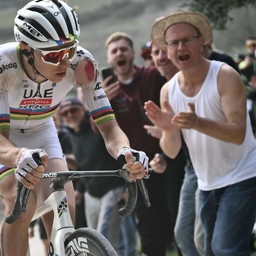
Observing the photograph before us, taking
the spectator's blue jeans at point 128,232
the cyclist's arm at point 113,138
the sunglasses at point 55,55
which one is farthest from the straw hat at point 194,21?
the spectator's blue jeans at point 128,232

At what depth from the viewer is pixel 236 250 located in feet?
18.4

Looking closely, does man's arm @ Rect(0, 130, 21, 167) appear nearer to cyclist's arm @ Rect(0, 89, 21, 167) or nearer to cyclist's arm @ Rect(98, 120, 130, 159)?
cyclist's arm @ Rect(0, 89, 21, 167)

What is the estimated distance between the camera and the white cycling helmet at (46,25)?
4.58 meters

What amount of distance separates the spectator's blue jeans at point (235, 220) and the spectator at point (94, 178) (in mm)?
2151

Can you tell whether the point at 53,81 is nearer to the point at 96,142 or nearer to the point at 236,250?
the point at 236,250

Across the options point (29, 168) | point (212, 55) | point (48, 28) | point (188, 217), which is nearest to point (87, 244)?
point (29, 168)

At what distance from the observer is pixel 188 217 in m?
6.54

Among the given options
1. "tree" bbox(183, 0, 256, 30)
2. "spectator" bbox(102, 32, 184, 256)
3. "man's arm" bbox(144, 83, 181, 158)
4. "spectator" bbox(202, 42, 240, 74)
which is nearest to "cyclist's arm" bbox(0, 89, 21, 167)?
"man's arm" bbox(144, 83, 181, 158)

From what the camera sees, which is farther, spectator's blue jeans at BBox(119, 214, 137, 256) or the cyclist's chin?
spectator's blue jeans at BBox(119, 214, 137, 256)

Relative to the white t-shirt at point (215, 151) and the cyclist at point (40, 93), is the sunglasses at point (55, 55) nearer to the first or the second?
the cyclist at point (40, 93)

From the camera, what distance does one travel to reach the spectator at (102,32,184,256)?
7254 millimetres

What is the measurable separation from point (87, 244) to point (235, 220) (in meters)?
Answer: 1.65

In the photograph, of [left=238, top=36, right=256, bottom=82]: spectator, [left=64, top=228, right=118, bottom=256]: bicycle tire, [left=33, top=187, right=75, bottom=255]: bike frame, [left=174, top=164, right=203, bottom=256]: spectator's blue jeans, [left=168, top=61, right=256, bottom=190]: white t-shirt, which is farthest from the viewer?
[left=238, top=36, right=256, bottom=82]: spectator

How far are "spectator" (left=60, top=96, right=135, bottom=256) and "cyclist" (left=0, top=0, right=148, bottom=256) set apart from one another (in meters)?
2.63
